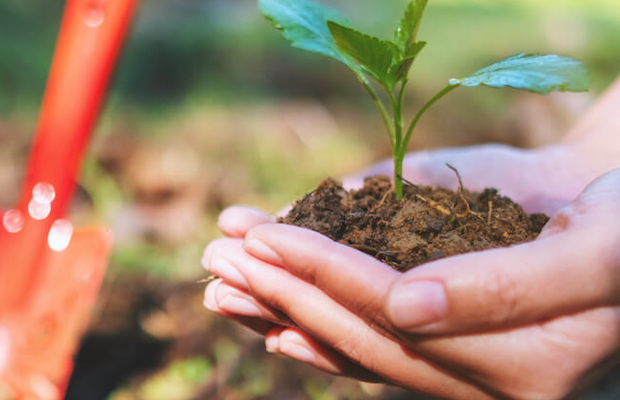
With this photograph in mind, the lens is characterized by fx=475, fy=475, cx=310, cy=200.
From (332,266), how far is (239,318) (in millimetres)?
430

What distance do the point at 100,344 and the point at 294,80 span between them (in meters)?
3.16

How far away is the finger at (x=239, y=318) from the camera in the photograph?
124cm

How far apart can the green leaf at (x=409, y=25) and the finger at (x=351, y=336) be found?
0.62 meters

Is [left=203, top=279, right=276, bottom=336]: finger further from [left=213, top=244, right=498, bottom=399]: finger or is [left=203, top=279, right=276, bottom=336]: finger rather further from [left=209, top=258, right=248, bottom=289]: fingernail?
[left=213, top=244, right=498, bottom=399]: finger

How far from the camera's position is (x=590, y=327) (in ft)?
3.14

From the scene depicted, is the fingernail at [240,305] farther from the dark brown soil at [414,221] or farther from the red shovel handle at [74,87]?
the red shovel handle at [74,87]

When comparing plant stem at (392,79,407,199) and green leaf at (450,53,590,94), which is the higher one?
green leaf at (450,53,590,94)

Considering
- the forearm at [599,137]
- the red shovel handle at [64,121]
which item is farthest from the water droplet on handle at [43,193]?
the forearm at [599,137]

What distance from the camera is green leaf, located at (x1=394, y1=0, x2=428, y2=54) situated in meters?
1.11

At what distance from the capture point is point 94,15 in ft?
5.97

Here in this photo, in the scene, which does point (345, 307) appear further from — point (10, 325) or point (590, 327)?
point (10, 325)

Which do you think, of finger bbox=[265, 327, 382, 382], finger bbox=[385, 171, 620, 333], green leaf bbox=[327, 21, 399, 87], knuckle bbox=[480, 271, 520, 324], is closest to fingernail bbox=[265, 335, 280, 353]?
finger bbox=[265, 327, 382, 382]

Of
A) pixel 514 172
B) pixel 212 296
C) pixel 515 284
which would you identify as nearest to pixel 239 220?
pixel 212 296

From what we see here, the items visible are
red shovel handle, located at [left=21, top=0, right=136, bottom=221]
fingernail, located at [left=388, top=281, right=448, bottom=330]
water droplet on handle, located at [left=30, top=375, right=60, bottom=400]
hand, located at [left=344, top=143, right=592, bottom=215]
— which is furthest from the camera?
red shovel handle, located at [left=21, top=0, right=136, bottom=221]
